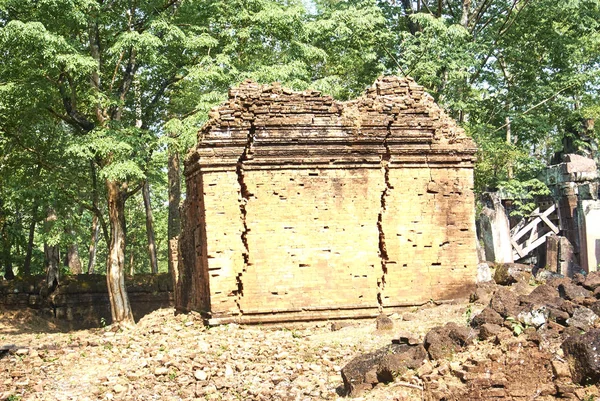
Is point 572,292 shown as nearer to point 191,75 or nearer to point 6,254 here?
point 191,75

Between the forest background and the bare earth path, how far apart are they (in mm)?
5326

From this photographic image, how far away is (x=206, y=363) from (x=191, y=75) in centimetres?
859

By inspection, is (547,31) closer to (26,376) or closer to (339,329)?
(339,329)

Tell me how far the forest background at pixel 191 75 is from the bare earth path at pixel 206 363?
5326mm

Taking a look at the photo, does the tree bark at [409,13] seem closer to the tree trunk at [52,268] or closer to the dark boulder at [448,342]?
the tree trunk at [52,268]

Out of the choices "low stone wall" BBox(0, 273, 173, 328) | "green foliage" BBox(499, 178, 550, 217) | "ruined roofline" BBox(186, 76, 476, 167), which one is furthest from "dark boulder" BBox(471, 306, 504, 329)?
"low stone wall" BBox(0, 273, 173, 328)

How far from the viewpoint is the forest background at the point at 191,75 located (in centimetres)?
1603

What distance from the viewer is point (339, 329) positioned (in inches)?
457

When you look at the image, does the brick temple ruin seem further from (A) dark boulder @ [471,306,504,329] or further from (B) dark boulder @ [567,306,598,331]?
(B) dark boulder @ [567,306,598,331]

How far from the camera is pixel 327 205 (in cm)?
1216

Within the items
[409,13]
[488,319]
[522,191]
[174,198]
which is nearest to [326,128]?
[488,319]

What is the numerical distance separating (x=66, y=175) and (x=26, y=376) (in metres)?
9.05

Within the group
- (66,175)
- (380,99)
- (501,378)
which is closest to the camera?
(501,378)

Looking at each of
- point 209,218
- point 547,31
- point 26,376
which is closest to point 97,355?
point 26,376
